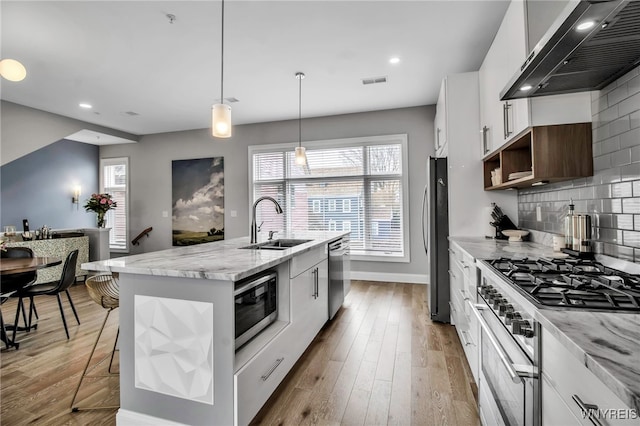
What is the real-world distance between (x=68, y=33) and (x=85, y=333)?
110 inches

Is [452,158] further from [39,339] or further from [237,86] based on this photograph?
[39,339]

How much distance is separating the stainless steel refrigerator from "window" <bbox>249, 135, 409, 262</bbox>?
1.69m

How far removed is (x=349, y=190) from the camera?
5.23 metres

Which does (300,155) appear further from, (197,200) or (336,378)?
(197,200)

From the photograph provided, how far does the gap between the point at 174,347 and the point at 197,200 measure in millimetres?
4907

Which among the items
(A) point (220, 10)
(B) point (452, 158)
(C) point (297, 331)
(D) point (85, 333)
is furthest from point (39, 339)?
(B) point (452, 158)

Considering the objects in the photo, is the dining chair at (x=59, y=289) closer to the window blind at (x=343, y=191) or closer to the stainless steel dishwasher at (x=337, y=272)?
the stainless steel dishwasher at (x=337, y=272)

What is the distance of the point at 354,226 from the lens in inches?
205

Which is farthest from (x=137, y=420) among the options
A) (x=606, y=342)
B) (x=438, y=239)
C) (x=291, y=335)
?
(x=438, y=239)

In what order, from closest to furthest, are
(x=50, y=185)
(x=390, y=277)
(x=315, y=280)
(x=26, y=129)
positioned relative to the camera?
(x=315, y=280)
(x=26, y=129)
(x=390, y=277)
(x=50, y=185)

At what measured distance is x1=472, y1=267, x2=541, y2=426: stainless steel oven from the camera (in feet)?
3.15

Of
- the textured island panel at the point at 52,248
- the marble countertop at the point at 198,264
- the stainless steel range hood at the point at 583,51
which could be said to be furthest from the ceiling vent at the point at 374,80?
the textured island panel at the point at 52,248

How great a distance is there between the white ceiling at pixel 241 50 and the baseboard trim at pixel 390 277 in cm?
265

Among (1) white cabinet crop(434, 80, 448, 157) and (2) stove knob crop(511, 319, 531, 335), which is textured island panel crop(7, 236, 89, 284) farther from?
(2) stove knob crop(511, 319, 531, 335)
